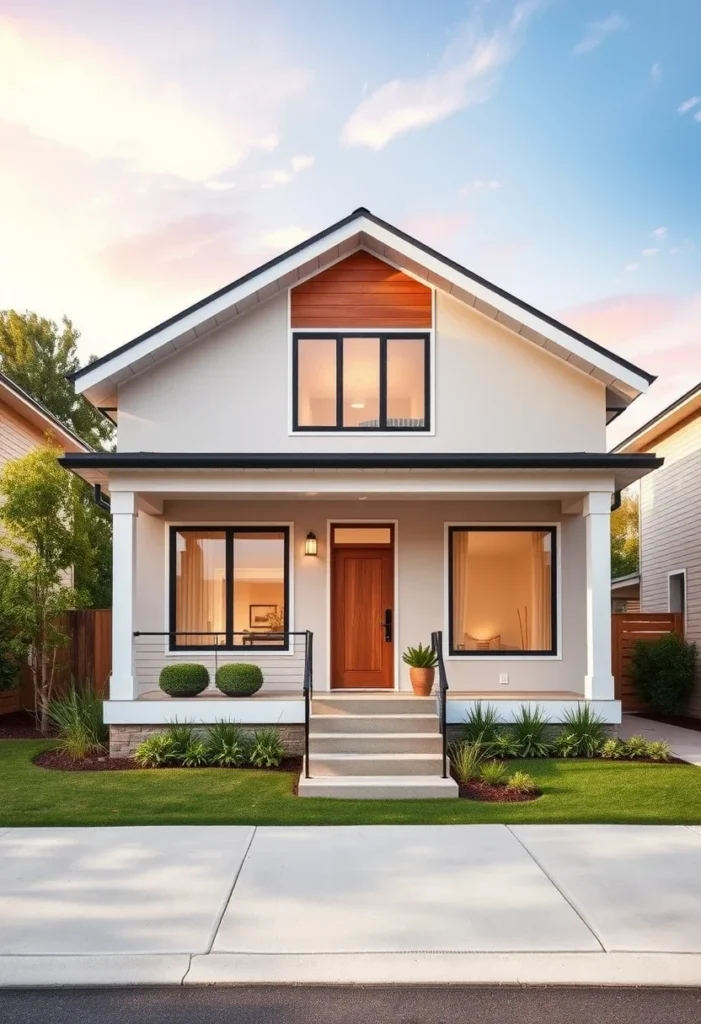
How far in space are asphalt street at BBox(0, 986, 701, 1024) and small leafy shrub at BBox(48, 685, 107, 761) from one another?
244 inches

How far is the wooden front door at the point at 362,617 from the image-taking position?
40.5ft

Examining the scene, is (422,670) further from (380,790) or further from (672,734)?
(672,734)

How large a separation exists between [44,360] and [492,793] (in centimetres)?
2918

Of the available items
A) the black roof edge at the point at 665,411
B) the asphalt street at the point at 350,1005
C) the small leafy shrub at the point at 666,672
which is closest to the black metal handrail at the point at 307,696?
the asphalt street at the point at 350,1005

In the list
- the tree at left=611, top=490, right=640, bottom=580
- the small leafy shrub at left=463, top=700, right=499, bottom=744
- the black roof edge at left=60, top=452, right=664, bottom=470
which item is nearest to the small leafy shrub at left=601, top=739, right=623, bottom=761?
the small leafy shrub at left=463, top=700, right=499, bottom=744

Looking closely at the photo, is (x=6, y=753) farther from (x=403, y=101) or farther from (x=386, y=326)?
(x=403, y=101)

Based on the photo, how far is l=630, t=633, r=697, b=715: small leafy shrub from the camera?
14.5m

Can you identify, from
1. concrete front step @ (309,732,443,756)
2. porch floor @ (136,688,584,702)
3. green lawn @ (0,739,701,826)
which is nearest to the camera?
green lawn @ (0,739,701,826)

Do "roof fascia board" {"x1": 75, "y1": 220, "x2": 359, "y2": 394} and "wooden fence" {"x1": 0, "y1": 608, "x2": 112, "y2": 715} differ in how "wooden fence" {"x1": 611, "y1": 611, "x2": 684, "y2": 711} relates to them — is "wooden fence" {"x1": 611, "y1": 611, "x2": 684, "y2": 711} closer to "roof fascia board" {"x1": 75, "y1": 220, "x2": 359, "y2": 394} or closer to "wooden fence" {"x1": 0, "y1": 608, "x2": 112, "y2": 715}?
"roof fascia board" {"x1": 75, "y1": 220, "x2": 359, "y2": 394}

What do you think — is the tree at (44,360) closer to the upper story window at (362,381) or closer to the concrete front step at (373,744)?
the upper story window at (362,381)

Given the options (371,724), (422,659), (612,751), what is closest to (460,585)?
(422,659)

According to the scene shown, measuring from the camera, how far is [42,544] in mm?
12242

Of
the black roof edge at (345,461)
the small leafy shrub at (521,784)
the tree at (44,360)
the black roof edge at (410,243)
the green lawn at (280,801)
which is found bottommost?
the green lawn at (280,801)

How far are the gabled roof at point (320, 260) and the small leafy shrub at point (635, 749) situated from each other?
4679 millimetres
